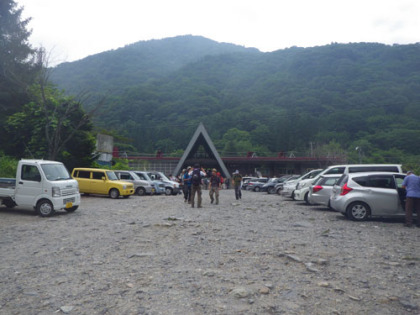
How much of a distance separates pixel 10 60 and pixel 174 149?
126 ft

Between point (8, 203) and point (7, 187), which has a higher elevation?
point (7, 187)

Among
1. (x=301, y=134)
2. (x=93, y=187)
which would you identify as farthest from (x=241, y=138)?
(x=93, y=187)

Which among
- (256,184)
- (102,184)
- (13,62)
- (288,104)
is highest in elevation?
(288,104)

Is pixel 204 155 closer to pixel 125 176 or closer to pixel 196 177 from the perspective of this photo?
pixel 125 176

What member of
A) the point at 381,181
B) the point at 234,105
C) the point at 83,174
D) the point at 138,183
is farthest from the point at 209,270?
the point at 234,105

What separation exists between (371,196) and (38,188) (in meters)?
10.5

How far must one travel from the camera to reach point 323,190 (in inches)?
546

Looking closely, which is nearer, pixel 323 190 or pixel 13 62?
pixel 323 190

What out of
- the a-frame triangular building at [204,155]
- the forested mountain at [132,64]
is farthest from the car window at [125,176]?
the a-frame triangular building at [204,155]

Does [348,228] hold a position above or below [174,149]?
below

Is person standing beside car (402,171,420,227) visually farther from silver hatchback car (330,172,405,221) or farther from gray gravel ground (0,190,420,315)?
gray gravel ground (0,190,420,315)

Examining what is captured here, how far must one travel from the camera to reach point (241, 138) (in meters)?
68.4

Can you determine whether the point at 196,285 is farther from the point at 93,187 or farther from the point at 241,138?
the point at 241,138

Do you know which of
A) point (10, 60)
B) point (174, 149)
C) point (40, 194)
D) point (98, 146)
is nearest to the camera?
point (40, 194)
